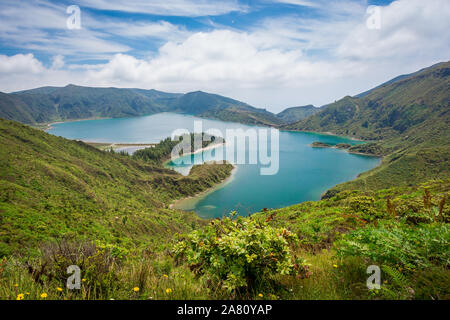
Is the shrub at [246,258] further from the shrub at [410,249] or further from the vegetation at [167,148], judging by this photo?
the vegetation at [167,148]

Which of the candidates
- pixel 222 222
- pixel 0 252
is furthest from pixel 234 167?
pixel 222 222

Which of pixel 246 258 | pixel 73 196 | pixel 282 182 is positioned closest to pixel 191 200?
pixel 282 182

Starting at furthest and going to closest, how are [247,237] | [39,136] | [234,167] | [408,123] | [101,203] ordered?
1. [408,123]
2. [234,167]
3. [39,136]
4. [101,203]
5. [247,237]

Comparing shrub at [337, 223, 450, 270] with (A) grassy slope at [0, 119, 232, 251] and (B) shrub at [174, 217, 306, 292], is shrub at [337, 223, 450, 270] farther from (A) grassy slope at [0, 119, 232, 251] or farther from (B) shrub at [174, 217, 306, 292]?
(A) grassy slope at [0, 119, 232, 251]

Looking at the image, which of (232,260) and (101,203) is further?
(101,203)

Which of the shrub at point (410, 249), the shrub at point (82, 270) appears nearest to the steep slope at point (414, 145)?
the shrub at point (410, 249)

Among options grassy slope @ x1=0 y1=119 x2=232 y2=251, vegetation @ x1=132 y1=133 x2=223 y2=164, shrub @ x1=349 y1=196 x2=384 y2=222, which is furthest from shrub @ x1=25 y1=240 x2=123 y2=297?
vegetation @ x1=132 y1=133 x2=223 y2=164

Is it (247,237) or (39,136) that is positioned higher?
(39,136)
